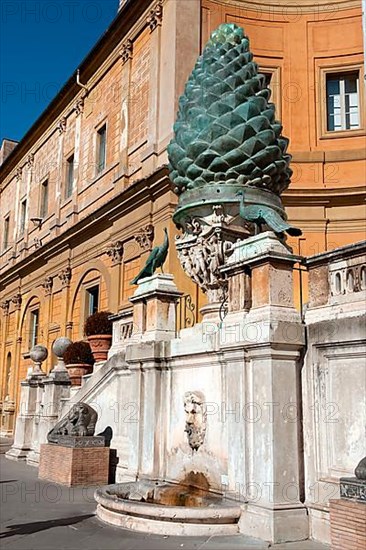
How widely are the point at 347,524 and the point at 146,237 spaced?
44.3 ft

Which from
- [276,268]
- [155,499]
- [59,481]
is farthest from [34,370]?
[276,268]

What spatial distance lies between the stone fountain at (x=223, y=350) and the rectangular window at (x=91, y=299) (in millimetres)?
12210

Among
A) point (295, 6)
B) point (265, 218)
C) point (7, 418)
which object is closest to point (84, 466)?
point (265, 218)

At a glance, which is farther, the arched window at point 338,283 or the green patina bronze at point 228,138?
the green patina bronze at point 228,138

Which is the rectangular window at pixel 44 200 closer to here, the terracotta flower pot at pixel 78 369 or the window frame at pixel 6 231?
the window frame at pixel 6 231

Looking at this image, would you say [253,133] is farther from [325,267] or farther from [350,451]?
[350,451]

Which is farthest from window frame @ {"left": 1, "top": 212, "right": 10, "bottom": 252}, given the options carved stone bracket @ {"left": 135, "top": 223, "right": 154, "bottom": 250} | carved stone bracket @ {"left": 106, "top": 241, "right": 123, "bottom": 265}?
carved stone bracket @ {"left": 135, "top": 223, "right": 154, "bottom": 250}

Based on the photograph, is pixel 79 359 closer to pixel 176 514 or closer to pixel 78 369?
pixel 78 369

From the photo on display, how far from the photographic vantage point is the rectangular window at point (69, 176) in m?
26.6


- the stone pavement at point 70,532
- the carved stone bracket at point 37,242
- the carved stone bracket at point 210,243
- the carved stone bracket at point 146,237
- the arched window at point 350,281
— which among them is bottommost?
the stone pavement at point 70,532

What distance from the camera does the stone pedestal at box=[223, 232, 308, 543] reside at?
6.43 m

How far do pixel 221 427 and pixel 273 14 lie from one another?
51.7 ft

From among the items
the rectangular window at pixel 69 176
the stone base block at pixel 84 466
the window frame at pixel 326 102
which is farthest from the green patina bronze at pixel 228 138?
the rectangular window at pixel 69 176

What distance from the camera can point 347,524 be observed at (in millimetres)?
5379
